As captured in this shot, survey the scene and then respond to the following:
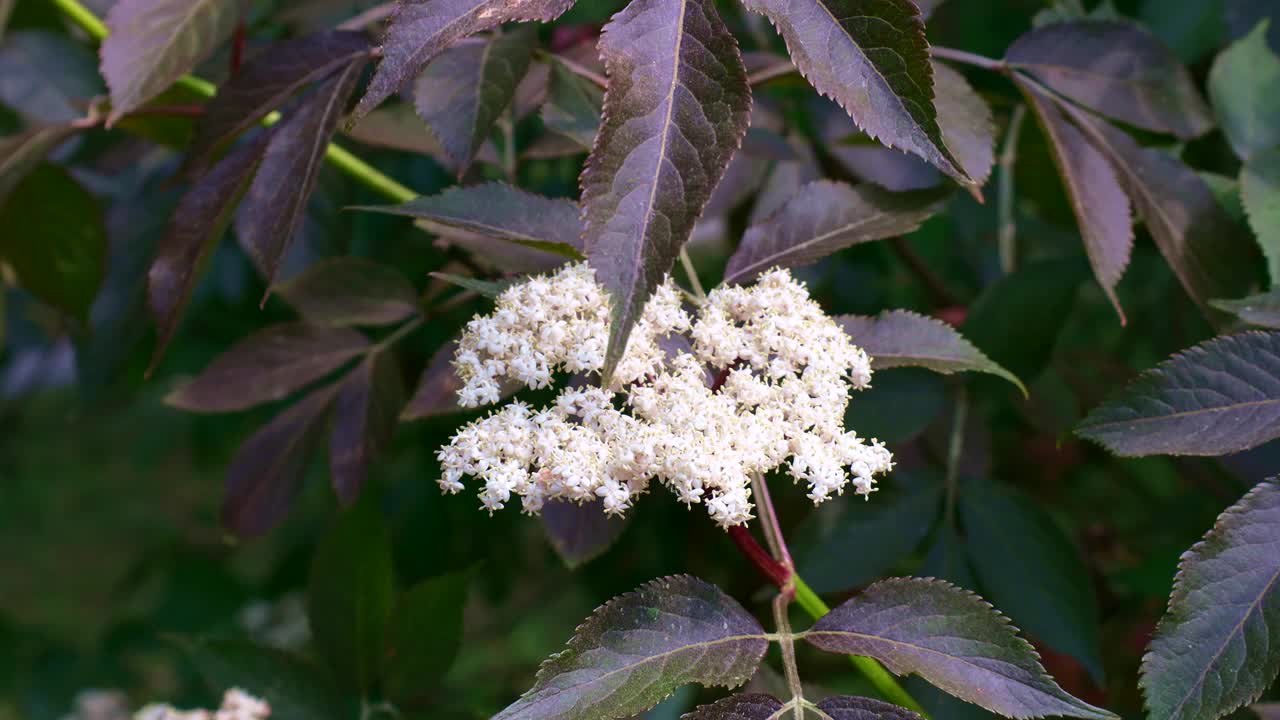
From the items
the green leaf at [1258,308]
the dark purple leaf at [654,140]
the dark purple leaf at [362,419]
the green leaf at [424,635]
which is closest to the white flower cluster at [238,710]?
the green leaf at [424,635]

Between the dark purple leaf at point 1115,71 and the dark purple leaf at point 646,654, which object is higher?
the dark purple leaf at point 1115,71


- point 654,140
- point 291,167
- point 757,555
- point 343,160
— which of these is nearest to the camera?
point 654,140

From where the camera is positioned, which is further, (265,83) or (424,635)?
(424,635)

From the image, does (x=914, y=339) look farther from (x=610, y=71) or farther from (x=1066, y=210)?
(x=1066, y=210)

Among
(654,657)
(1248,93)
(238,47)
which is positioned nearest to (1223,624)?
(654,657)

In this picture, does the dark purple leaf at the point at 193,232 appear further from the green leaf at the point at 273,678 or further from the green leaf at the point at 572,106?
the green leaf at the point at 273,678

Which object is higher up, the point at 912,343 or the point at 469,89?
the point at 469,89

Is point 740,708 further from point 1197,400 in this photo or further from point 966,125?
point 966,125

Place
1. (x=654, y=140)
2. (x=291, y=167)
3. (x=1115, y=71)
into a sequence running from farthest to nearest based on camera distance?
(x=1115, y=71)
(x=291, y=167)
(x=654, y=140)
